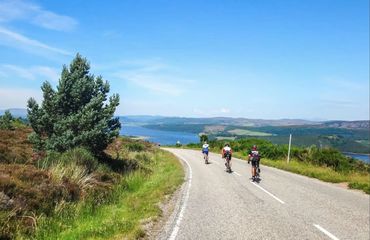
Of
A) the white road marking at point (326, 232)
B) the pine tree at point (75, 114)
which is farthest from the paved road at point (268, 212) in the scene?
the pine tree at point (75, 114)

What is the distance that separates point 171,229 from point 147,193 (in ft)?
21.7

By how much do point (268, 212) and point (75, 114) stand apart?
14.1 meters

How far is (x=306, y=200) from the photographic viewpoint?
15797 mm

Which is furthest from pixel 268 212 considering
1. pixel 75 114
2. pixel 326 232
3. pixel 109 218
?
pixel 75 114

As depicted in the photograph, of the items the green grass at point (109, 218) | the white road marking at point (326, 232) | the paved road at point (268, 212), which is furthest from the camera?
the paved road at point (268, 212)

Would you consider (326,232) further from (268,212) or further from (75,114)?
(75,114)

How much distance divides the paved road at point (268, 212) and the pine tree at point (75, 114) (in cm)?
678

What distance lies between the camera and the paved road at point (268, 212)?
10070 mm

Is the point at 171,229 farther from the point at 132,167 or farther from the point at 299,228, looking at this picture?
the point at 132,167

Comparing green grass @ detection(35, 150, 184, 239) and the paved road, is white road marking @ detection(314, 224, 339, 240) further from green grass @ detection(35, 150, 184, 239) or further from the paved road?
green grass @ detection(35, 150, 184, 239)

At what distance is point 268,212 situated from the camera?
12.9 meters

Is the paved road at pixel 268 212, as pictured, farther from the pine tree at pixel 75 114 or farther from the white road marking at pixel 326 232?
the pine tree at pixel 75 114

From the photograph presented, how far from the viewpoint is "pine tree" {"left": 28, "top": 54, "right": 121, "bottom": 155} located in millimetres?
22812

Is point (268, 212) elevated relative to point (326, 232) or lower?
lower
